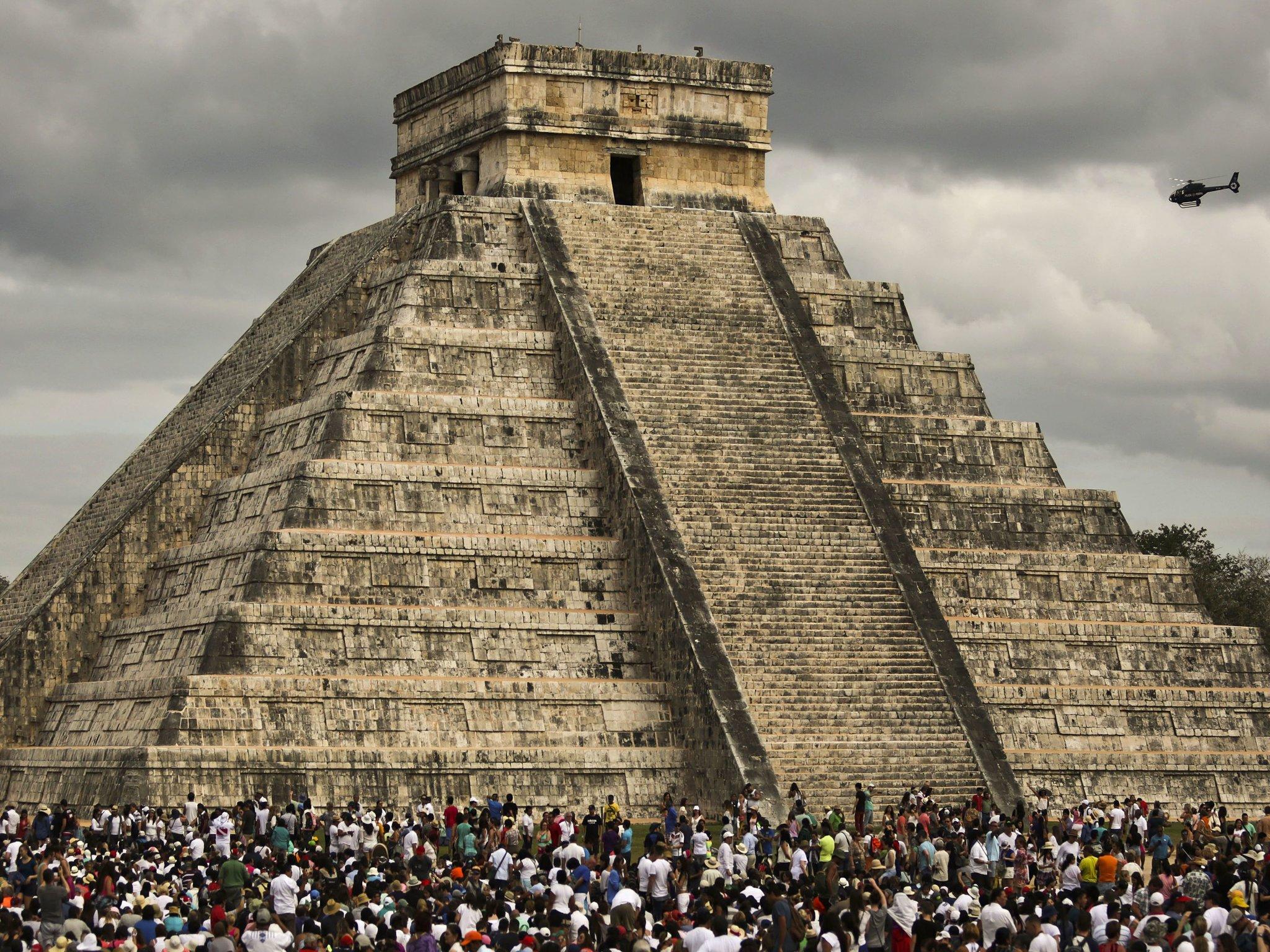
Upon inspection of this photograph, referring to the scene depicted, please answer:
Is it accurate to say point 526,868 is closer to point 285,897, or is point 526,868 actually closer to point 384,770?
point 285,897

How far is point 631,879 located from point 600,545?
12059 mm

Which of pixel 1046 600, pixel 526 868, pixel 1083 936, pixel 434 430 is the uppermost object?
pixel 434 430

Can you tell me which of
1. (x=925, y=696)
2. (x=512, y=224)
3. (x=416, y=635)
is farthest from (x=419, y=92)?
(x=925, y=696)

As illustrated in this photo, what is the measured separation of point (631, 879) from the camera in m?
21.8

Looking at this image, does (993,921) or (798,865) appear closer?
(993,921)

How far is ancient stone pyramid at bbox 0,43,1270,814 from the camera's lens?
31000 mm

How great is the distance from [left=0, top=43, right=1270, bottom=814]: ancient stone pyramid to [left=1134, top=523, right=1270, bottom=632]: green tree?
67.4 feet

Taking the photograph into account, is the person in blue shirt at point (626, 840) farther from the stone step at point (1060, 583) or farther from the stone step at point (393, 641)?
the stone step at point (1060, 583)

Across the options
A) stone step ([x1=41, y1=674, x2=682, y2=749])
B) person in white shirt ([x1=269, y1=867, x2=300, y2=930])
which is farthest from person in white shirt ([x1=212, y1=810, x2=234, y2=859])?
person in white shirt ([x1=269, y1=867, x2=300, y2=930])

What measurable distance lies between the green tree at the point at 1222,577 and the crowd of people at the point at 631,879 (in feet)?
91.0

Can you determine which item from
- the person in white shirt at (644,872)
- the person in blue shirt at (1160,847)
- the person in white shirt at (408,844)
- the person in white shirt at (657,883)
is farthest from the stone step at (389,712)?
the person in white shirt at (657,883)

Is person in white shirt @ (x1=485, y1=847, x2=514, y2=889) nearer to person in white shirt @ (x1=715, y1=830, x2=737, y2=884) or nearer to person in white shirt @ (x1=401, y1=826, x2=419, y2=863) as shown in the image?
person in white shirt @ (x1=715, y1=830, x2=737, y2=884)

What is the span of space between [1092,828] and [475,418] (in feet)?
39.1

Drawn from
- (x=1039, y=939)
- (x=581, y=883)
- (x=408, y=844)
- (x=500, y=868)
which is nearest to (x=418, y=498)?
(x=408, y=844)
